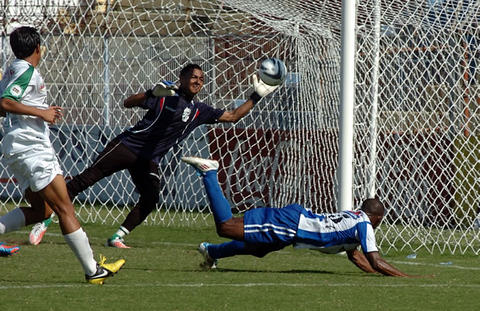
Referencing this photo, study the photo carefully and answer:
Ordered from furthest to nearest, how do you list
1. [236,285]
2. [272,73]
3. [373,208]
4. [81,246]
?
1. [272,73]
2. [373,208]
3. [236,285]
4. [81,246]

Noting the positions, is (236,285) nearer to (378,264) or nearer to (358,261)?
(378,264)

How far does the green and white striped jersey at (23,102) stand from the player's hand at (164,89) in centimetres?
163

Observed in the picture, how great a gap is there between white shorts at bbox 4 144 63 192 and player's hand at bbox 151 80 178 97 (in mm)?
1732

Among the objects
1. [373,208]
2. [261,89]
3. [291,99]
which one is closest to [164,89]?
[261,89]

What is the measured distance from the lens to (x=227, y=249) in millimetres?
8141

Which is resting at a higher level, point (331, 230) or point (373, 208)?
point (373, 208)

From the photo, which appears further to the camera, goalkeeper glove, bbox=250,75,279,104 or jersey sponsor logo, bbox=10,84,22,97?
goalkeeper glove, bbox=250,75,279,104

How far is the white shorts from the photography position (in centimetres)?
705

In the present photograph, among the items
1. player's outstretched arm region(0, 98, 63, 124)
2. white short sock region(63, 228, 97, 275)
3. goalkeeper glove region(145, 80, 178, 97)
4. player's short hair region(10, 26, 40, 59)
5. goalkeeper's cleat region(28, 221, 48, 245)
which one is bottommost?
goalkeeper's cleat region(28, 221, 48, 245)

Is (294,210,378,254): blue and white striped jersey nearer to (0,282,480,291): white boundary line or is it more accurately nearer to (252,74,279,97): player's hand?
(0,282,480,291): white boundary line

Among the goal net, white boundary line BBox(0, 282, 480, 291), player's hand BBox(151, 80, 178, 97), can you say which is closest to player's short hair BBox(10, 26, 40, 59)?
white boundary line BBox(0, 282, 480, 291)

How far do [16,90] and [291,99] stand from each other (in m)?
6.16

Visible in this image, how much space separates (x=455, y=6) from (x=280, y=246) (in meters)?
4.62

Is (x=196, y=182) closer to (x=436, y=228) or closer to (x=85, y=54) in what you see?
(x=85, y=54)
